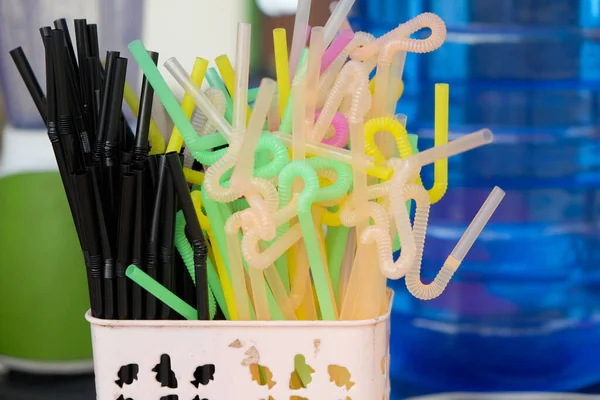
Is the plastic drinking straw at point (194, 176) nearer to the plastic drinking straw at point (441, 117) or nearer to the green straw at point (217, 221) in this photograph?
the green straw at point (217, 221)

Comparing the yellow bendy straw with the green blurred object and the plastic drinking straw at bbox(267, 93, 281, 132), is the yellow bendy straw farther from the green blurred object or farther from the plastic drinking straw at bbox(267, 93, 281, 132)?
the green blurred object

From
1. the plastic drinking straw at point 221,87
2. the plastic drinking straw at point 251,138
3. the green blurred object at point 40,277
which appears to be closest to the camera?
the plastic drinking straw at point 251,138

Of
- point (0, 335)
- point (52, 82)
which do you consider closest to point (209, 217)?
point (52, 82)

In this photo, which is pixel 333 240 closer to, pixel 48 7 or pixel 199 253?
pixel 199 253

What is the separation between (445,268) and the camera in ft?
1.48

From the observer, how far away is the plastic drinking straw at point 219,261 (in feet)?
1.58

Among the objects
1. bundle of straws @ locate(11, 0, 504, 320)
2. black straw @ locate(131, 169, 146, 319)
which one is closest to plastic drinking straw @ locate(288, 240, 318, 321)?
bundle of straws @ locate(11, 0, 504, 320)

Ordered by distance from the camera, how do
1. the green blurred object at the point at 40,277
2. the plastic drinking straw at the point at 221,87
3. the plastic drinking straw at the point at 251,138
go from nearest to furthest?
1. the plastic drinking straw at the point at 251,138
2. the plastic drinking straw at the point at 221,87
3. the green blurred object at the point at 40,277

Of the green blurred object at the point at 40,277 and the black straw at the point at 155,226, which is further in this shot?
the green blurred object at the point at 40,277

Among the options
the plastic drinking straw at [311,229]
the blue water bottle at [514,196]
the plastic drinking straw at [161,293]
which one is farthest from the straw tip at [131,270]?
the blue water bottle at [514,196]

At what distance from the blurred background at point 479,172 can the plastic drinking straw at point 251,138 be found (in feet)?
1.10

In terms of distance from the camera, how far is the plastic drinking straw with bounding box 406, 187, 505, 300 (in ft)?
1.45

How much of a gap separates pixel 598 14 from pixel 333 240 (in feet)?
1.44

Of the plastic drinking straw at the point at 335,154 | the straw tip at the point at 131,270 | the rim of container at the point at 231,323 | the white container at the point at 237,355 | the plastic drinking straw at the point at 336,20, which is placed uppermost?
the plastic drinking straw at the point at 336,20
